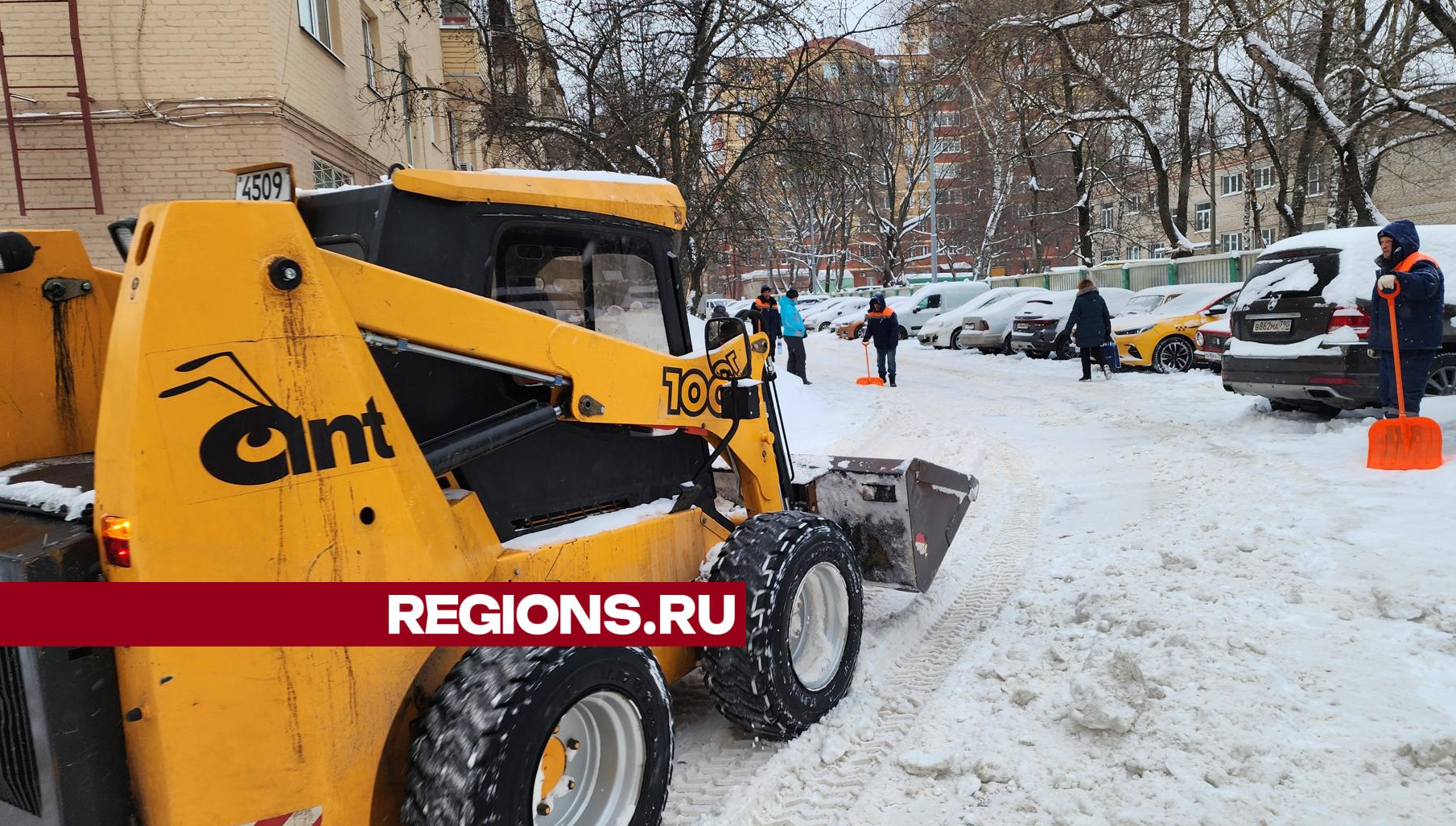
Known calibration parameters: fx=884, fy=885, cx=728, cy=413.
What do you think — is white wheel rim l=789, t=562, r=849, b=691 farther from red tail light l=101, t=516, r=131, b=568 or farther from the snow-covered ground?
red tail light l=101, t=516, r=131, b=568

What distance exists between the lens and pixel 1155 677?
138 inches

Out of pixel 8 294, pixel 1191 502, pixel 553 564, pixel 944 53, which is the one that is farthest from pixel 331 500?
pixel 944 53

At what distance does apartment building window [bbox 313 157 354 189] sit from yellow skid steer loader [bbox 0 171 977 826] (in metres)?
9.98

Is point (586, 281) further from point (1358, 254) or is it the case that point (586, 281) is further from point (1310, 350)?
point (1358, 254)

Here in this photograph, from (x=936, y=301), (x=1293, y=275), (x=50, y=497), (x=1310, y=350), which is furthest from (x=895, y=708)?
(x=936, y=301)

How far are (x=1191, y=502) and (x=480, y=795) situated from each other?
544 centimetres

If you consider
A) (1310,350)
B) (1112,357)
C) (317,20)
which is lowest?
(1112,357)

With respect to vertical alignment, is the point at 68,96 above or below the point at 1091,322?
above

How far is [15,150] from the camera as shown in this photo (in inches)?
377

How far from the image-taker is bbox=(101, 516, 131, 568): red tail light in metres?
1.92

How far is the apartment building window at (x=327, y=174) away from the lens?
12.0m

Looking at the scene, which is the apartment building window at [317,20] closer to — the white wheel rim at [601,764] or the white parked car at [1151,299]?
the white wheel rim at [601,764]

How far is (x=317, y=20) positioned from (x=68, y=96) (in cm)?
354

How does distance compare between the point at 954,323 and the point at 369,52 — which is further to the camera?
the point at 954,323
